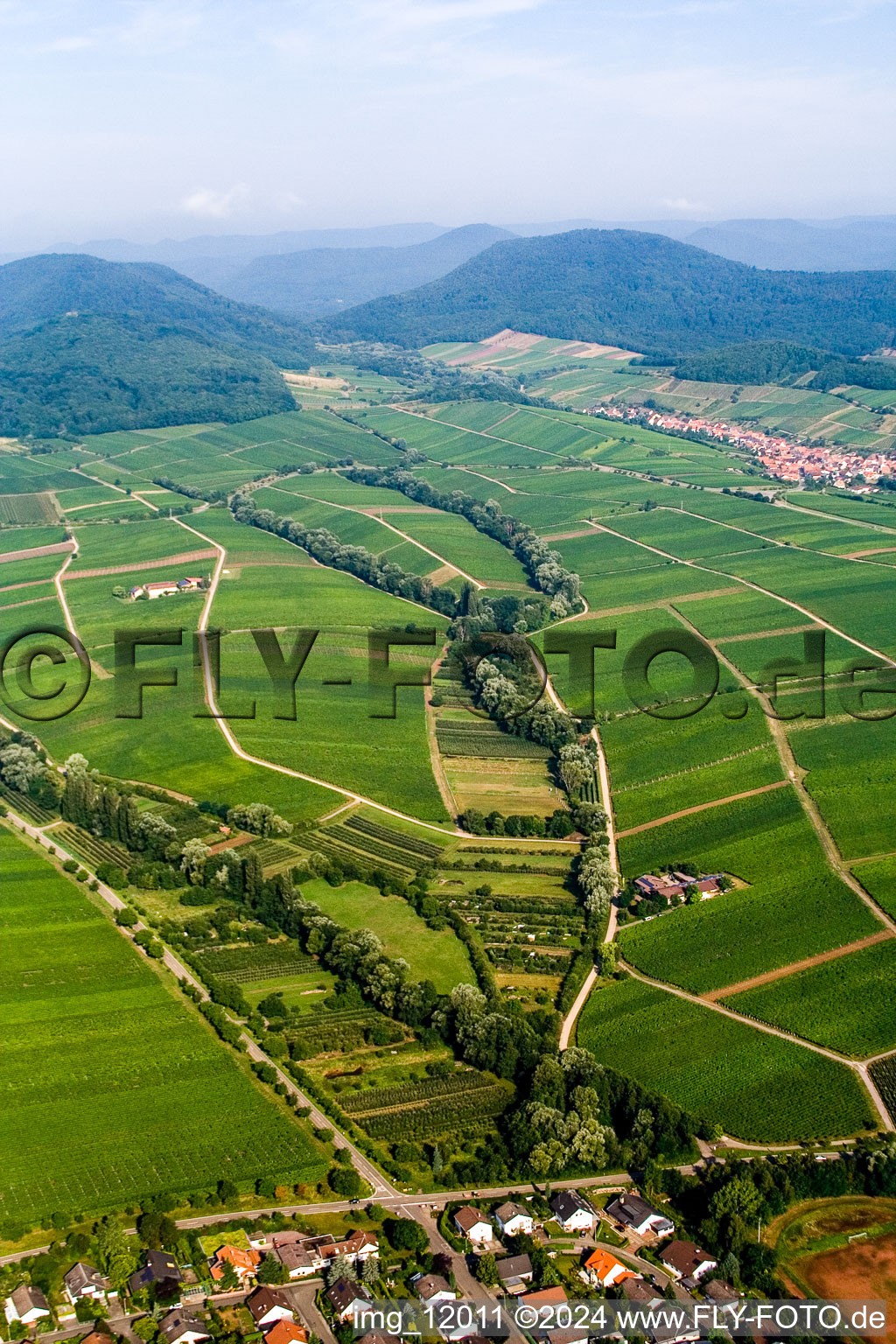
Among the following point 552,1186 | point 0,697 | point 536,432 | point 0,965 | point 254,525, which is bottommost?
point 552,1186

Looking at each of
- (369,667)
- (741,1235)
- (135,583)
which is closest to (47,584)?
(135,583)

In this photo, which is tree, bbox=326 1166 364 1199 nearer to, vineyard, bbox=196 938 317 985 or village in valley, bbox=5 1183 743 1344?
village in valley, bbox=5 1183 743 1344

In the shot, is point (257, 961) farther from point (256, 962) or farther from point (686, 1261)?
point (686, 1261)

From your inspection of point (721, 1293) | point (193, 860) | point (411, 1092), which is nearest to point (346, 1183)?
point (411, 1092)

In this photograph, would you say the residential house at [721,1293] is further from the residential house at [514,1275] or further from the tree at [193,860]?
the tree at [193,860]

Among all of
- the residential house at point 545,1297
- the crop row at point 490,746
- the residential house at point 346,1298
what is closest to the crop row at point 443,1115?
the residential house at point 346,1298

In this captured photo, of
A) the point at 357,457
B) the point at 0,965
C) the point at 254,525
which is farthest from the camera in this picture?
the point at 357,457

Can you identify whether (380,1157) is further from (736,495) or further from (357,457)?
(357,457)
